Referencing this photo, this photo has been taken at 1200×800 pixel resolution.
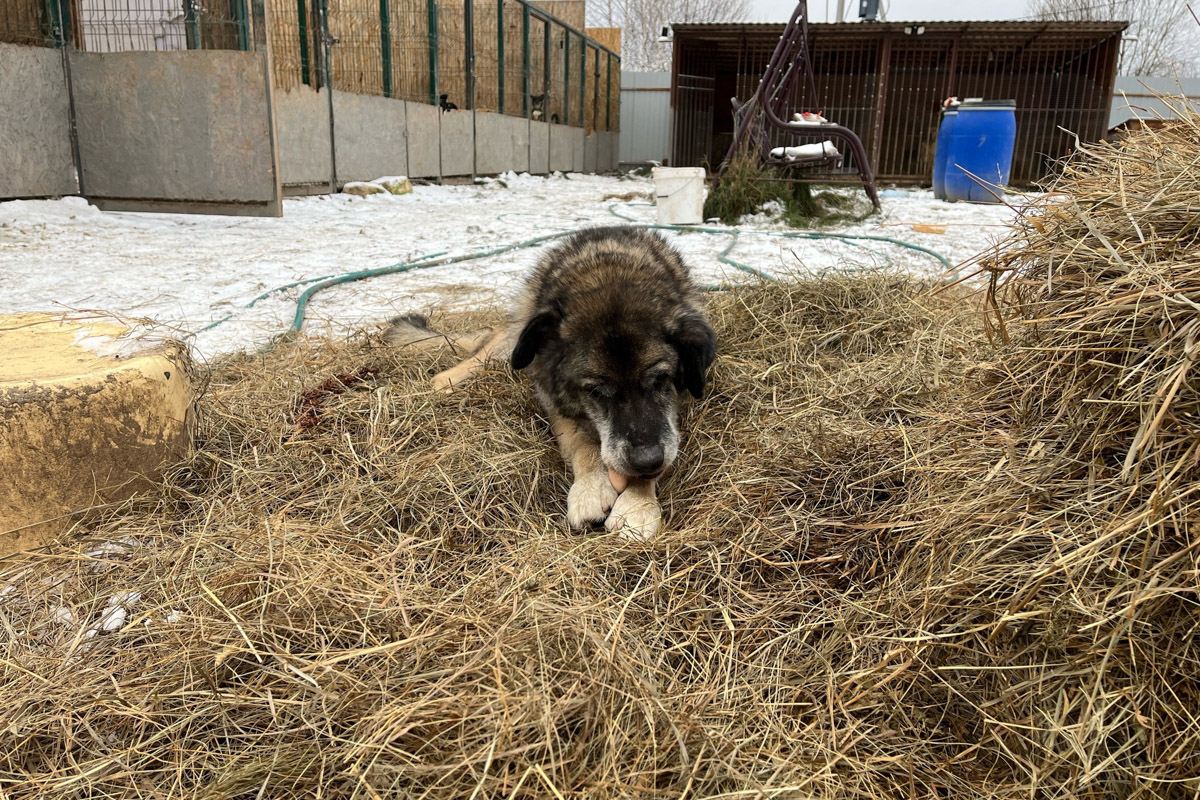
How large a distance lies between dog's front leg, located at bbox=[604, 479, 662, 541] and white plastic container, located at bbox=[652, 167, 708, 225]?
24.6 ft

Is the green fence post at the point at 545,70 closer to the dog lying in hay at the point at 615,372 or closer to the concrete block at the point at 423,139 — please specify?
the concrete block at the point at 423,139

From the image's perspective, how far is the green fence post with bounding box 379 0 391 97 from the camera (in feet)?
48.0

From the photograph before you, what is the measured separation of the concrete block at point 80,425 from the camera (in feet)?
8.08

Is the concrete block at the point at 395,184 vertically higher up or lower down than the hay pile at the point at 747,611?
higher up

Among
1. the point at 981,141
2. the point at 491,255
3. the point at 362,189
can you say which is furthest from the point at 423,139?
the point at 981,141

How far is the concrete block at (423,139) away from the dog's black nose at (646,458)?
15.1 meters

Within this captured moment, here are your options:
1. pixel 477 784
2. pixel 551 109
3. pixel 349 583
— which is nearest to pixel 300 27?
pixel 551 109

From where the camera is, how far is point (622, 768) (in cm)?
155

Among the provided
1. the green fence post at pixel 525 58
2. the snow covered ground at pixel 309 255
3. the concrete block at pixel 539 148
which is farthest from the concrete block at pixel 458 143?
the snow covered ground at pixel 309 255

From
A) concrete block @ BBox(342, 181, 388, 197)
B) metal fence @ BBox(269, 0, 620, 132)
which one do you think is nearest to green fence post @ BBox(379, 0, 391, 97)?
metal fence @ BBox(269, 0, 620, 132)

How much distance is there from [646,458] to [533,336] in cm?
90

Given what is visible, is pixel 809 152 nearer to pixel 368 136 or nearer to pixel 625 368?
pixel 625 368

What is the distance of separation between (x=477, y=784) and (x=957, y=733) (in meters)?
1.13

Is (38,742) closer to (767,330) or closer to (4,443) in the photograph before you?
(4,443)
